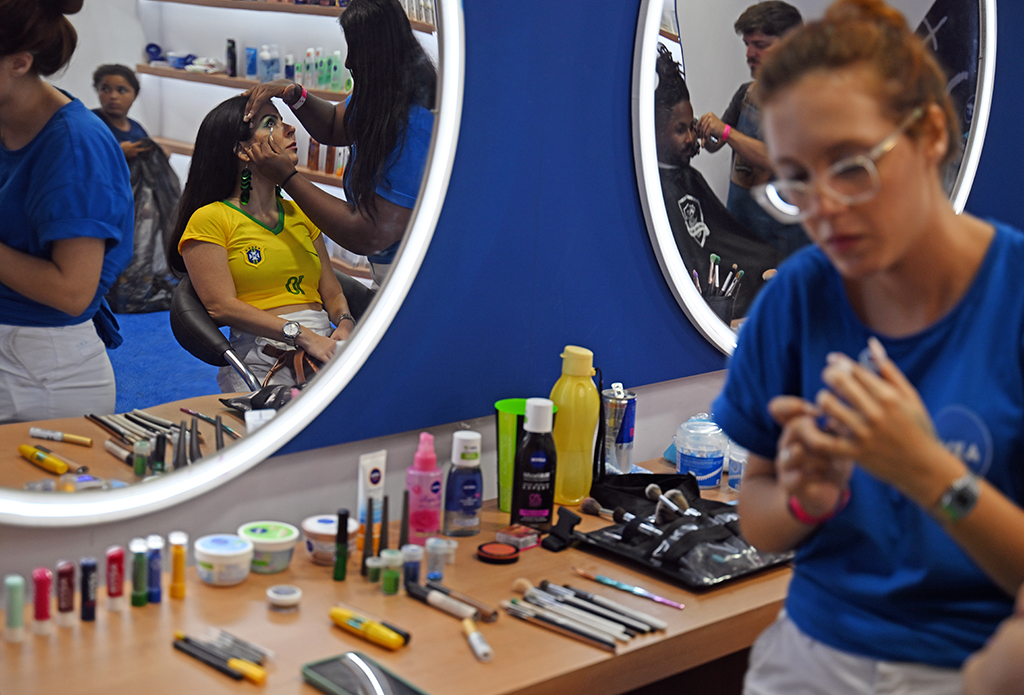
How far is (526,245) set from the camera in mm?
1580

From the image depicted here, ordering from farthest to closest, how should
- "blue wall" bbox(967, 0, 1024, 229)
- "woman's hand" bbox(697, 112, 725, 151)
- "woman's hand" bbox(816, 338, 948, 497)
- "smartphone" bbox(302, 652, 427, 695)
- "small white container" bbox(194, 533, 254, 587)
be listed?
"blue wall" bbox(967, 0, 1024, 229) < "woman's hand" bbox(697, 112, 725, 151) < "small white container" bbox(194, 533, 254, 587) < "smartphone" bbox(302, 652, 427, 695) < "woman's hand" bbox(816, 338, 948, 497)

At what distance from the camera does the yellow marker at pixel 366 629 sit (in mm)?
1096

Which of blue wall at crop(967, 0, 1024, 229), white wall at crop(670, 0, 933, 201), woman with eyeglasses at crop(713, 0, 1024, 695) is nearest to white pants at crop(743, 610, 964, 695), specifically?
woman with eyeglasses at crop(713, 0, 1024, 695)

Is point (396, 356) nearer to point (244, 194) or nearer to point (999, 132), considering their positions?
point (244, 194)

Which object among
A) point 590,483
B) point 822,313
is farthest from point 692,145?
point 822,313

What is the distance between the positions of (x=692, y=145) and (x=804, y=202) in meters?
1.05

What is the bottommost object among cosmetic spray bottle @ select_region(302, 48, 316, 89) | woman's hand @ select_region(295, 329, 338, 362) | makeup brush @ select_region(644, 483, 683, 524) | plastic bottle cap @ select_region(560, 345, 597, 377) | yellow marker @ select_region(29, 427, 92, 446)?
makeup brush @ select_region(644, 483, 683, 524)

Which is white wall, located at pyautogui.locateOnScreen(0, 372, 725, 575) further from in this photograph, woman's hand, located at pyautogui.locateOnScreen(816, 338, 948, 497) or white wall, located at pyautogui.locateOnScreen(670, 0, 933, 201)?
woman's hand, located at pyautogui.locateOnScreen(816, 338, 948, 497)

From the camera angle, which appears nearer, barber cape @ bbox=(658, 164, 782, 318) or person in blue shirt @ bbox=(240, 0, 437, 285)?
person in blue shirt @ bbox=(240, 0, 437, 285)

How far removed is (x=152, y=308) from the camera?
1.24 m

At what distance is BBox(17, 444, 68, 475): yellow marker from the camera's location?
117cm

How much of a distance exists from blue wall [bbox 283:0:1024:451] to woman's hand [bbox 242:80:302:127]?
0.86 ft

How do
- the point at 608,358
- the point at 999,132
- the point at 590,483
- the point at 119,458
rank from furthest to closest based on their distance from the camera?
the point at 999,132
the point at 608,358
the point at 590,483
the point at 119,458

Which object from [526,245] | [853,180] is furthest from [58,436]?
[853,180]
